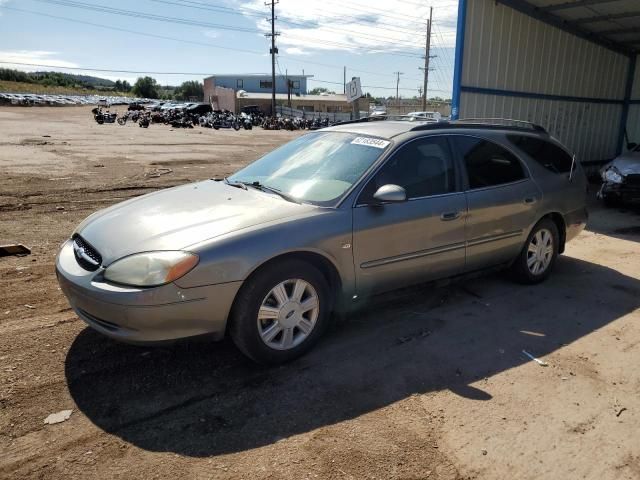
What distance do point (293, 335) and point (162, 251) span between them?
3.50ft

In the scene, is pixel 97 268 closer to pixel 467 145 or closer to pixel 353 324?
pixel 353 324

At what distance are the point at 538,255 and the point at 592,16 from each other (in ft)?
27.3

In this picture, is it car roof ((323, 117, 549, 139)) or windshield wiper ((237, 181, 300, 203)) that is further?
car roof ((323, 117, 549, 139))

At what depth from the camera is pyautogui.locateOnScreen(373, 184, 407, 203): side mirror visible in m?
3.54

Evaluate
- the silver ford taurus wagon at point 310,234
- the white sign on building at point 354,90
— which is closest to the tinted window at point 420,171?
the silver ford taurus wagon at point 310,234

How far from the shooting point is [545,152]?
523 centimetres

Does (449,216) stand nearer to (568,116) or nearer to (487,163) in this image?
(487,163)

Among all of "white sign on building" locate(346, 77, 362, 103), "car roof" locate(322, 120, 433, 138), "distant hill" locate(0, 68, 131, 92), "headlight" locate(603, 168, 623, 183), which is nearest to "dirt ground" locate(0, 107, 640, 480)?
"car roof" locate(322, 120, 433, 138)

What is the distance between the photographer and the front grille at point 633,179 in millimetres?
9016

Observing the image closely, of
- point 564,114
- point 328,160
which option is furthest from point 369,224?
point 564,114

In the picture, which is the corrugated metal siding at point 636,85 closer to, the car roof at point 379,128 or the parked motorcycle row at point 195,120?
the car roof at point 379,128

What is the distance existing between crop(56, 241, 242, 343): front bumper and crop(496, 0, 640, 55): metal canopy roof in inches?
354

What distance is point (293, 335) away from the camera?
3410mm

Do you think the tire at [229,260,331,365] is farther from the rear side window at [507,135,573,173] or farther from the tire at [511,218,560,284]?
the rear side window at [507,135,573,173]
